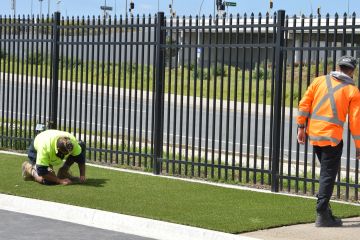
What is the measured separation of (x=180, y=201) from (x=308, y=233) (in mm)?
2139

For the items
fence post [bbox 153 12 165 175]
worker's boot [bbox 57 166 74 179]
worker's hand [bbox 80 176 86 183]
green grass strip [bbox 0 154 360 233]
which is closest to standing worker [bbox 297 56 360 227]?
green grass strip [bbox 0 154 360 233]

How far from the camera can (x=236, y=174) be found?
12547mm

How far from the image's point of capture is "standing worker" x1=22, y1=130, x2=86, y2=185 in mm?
10719

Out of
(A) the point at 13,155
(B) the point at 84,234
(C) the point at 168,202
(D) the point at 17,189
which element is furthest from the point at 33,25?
(B) the point at 84,234

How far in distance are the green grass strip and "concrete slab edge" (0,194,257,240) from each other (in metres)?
0.18

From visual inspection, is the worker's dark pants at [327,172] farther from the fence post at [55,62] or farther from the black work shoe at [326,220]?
the fence post at [55,62]

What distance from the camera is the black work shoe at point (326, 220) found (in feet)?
27.7

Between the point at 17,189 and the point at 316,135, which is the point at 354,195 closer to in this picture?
the point at 316,135

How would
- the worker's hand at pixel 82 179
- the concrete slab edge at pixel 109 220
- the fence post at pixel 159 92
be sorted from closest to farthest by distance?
1. the concrete slab edge at pixel 109 220
2. the worker's hand at pixel 82 179
3. the fence post at pixel 159 92

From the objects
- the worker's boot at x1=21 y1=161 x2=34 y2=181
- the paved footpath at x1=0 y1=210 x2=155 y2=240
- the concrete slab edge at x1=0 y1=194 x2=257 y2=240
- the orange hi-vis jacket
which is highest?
the orange hi-vis jacket

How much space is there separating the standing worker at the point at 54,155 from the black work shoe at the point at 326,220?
3.57 meters

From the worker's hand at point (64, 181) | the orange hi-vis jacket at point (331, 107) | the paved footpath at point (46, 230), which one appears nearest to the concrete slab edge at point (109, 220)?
the paved footpath at point (46, 230)

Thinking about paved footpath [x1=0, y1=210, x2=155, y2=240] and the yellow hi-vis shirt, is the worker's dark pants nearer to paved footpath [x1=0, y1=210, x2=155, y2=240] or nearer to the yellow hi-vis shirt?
paved footpath [x1=0, y1=210, x2=155, y2=240]

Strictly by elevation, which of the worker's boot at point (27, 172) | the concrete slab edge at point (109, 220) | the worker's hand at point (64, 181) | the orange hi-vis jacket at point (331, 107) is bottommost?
the concrete slab edge at point (109, 220)
